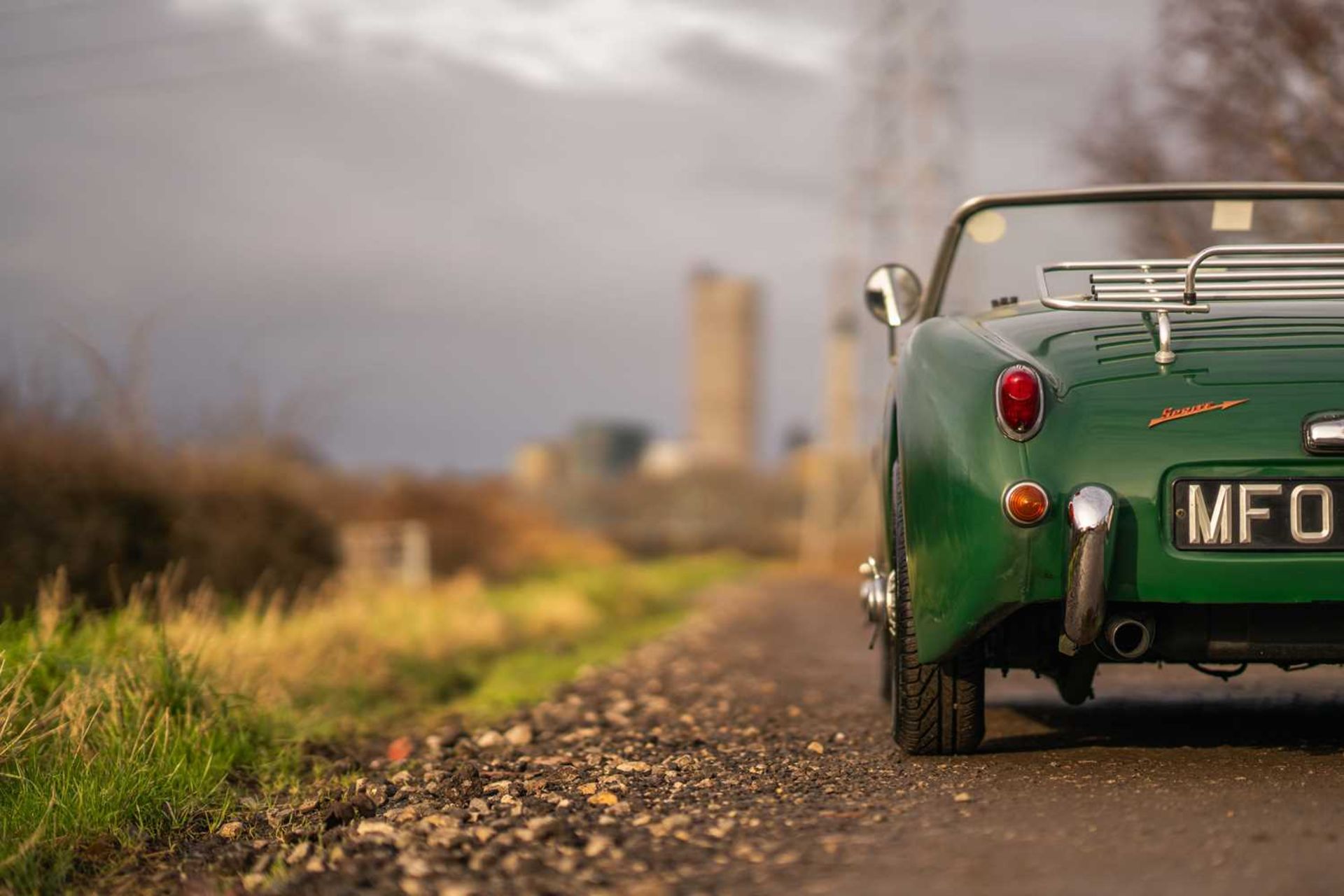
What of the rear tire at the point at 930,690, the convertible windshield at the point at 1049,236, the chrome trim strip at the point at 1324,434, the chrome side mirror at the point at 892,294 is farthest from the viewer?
the chrome side mirror at the point at 892,294

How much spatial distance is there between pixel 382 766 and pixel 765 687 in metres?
2.76

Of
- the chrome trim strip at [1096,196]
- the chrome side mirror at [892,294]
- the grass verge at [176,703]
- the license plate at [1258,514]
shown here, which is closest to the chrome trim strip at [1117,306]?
the chrome trim strip at [1096,196]

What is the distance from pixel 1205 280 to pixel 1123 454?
970mm

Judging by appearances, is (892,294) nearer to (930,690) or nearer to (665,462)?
(930,690)

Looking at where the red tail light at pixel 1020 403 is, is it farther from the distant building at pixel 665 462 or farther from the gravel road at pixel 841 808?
the distant building at pixel 665 462

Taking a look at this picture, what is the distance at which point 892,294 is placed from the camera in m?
5.10

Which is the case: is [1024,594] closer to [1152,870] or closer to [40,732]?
[1152,870]

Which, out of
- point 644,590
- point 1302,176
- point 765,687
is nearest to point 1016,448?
point 765,687

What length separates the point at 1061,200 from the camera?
4.99 m

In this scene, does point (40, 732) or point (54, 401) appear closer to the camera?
point (40, 732)

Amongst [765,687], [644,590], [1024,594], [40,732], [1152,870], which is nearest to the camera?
[1152,870]

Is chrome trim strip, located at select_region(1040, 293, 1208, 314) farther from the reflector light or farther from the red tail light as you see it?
the reflector light

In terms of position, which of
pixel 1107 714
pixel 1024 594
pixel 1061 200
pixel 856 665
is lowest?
pixel 856 665

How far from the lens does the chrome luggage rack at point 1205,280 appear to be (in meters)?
3.94
